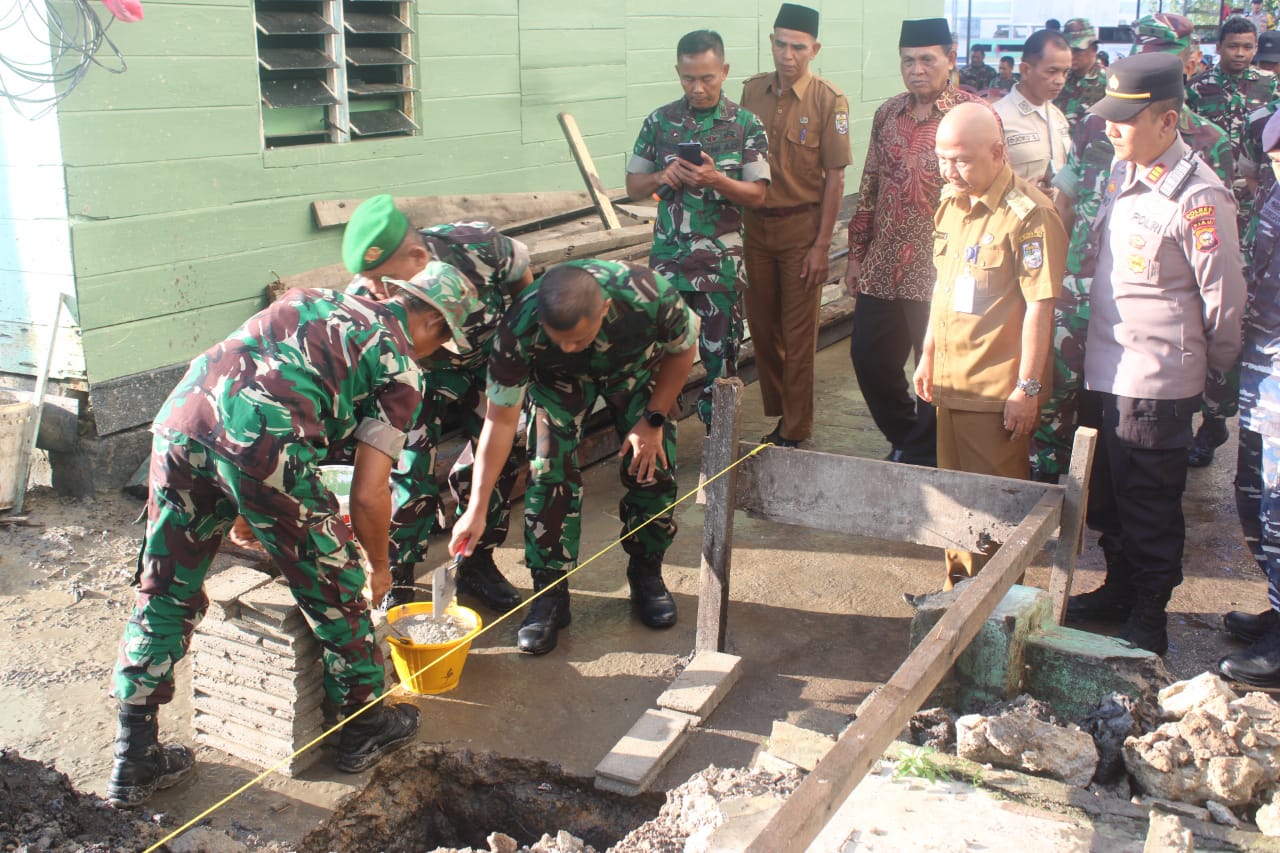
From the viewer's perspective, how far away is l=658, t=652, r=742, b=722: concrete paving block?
3785mm

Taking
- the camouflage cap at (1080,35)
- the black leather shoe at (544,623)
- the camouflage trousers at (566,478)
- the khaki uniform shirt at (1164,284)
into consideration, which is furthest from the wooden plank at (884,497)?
the camouflage cap at (1080,35)

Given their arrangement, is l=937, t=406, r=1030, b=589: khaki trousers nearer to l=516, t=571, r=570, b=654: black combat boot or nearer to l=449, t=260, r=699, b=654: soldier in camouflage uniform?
l=449, t=260, r=699, b=654: soldier in camouflage uniform

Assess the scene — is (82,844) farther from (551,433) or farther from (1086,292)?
(1086,292)

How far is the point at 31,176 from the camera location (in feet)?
16.1

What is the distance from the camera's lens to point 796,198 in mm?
5953

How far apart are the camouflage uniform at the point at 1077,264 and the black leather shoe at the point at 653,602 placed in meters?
1.58

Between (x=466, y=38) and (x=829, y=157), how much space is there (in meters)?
2.14

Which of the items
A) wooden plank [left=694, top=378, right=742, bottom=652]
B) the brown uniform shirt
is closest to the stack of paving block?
wooden plank [left=694, top=378, right=742, bottom=652]

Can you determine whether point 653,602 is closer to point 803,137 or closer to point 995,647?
point 995,647

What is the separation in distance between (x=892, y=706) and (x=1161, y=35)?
540 cm

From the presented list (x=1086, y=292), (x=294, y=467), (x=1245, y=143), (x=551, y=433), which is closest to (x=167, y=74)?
(x=551, y=433)

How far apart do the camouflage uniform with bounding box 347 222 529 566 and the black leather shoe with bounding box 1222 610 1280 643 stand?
271 centimetres

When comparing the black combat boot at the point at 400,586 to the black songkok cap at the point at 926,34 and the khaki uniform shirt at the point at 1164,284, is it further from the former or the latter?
the black songkok cap at the point at 926,34

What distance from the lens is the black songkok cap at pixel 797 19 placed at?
5.71 metres
